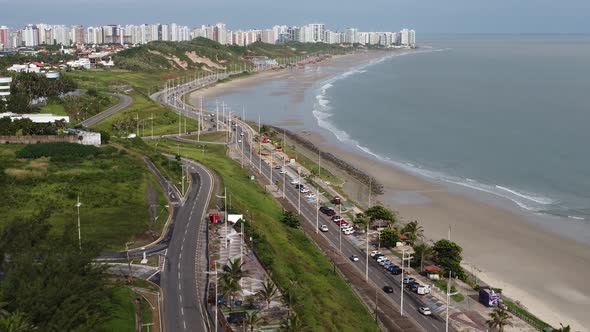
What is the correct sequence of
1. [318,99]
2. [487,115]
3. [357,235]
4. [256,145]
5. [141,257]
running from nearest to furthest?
1. [141,257]
2. [357,235]
3. [256,145]
4. [487,115]
5. [318,99]

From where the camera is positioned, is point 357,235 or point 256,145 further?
point 256,145

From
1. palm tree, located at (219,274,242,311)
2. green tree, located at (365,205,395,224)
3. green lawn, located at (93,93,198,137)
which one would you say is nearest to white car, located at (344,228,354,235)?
green tree, located at (365,205,395,224)

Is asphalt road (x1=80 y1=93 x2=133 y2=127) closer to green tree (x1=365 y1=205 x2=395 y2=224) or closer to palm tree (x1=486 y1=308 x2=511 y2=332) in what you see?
green tree (x1=365 y1=205 x2=395 y2=224)

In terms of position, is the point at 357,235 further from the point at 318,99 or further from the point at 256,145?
the point at 318,99

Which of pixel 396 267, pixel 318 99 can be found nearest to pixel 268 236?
pixel 396 267

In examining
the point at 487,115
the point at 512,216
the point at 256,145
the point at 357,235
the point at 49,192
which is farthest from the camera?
the point at 487,115

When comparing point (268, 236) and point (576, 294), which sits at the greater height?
point (268, 236)

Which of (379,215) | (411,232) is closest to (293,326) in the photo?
(411,232)

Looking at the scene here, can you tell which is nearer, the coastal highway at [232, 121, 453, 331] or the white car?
the coastal highway at [232, 121, 453, 331]
